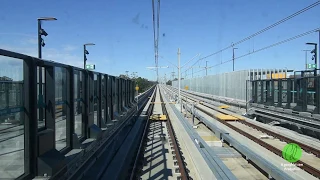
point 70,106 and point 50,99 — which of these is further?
point 70,106

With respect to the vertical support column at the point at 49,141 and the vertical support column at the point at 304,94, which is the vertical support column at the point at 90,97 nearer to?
the vertical support column at the point at 49,141

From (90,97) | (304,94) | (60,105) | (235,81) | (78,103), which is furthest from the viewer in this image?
(235,81)

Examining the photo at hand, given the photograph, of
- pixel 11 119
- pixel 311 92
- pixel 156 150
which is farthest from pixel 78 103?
pixel 311 92

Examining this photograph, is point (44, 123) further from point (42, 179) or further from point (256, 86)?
point (256, 86)

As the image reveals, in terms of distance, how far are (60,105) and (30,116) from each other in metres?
1.92

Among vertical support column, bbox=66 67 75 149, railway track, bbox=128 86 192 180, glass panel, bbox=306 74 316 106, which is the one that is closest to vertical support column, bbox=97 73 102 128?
railway track, bbox=128 86 192 180

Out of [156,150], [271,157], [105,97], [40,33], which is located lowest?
[156,150]

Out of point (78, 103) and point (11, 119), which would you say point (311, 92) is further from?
point (11, 119)

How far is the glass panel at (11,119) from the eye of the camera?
14.2 feet

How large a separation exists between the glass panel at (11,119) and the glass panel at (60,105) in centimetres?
170

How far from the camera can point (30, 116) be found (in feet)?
16.5

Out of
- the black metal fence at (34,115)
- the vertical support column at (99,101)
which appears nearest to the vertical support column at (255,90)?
the vertical support column at (99,101)

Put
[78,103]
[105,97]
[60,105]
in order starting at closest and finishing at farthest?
[60,105], [78,103], [105,97]

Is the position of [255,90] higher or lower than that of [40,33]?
lower
